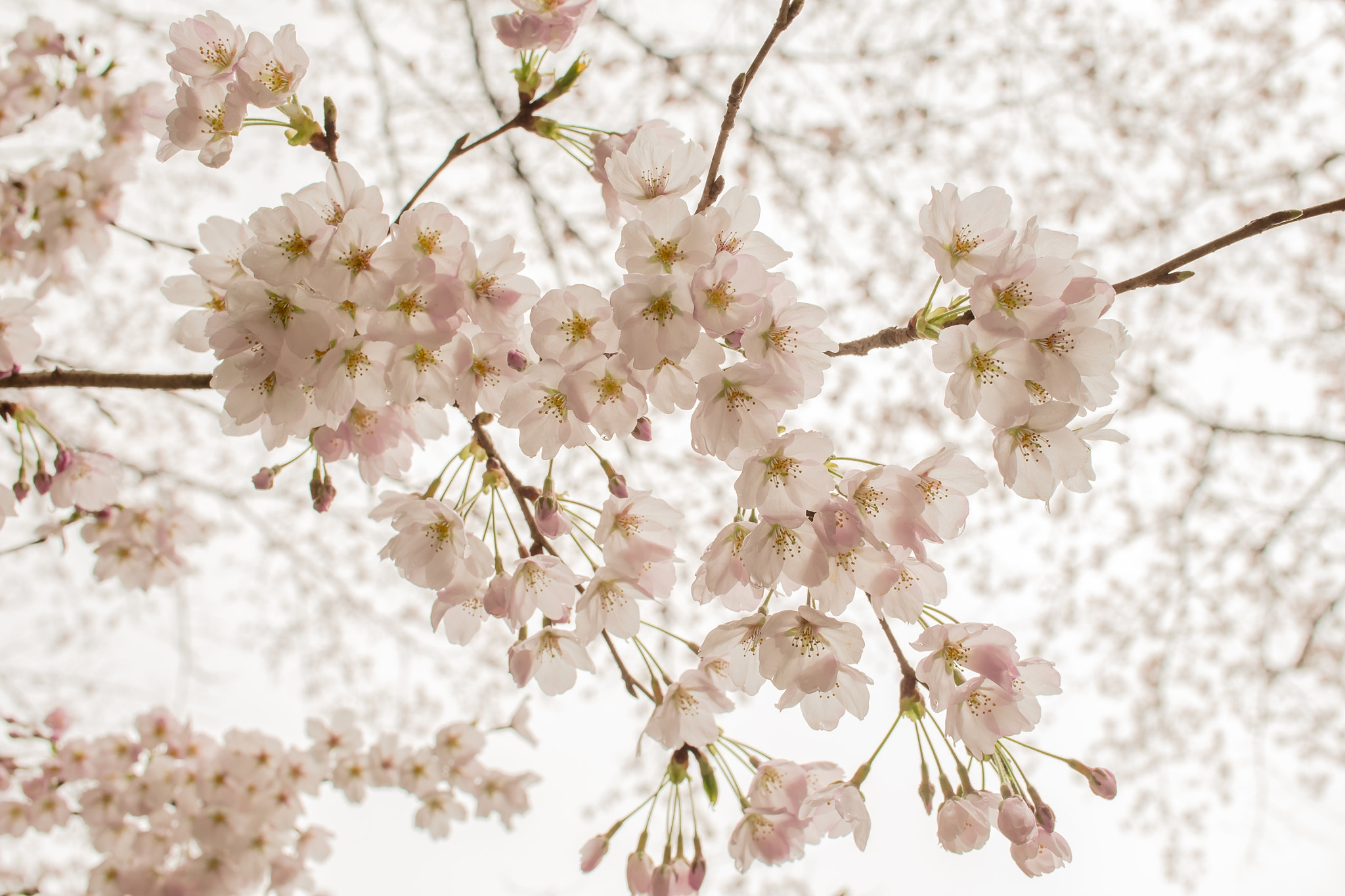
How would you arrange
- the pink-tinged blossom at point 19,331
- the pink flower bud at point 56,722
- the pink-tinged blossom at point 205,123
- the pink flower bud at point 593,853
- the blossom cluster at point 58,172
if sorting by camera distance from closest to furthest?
the pink-tinged blossom at point 205,123, the pink flower bud at point 593,853, the pink-tinged blossom at point 19,331, the blossom cluster at point 58,172, the pink flower bud at point 56,722

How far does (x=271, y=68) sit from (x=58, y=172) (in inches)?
78.1

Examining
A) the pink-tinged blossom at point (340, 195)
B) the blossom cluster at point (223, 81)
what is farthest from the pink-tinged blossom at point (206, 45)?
the pink-tinged blossom at point (340, 195)

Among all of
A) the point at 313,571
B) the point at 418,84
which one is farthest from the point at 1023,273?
the point at 313,571

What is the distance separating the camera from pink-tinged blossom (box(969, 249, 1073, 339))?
3.43 feet

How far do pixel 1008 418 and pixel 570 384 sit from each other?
709 mm

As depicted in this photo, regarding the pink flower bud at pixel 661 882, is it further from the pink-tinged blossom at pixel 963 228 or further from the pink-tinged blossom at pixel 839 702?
the pink-tinged blossom at pixel 963 228

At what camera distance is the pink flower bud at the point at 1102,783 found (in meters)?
1.36

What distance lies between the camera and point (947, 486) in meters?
1.29

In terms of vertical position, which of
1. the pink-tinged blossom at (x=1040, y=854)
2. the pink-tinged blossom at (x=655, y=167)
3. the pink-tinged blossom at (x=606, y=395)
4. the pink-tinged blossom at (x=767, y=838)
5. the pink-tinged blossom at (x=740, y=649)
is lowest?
the pink-tinged blossom at (x=1040, y=854)

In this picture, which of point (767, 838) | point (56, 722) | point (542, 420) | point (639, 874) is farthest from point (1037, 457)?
point (56, 722)

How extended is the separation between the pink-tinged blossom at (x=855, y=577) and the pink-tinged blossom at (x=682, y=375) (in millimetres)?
363

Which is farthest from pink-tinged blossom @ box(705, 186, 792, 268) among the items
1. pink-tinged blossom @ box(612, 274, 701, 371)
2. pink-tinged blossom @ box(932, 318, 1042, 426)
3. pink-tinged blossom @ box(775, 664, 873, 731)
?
pink-tinged blossom @ box(775, 664, 873, 731)

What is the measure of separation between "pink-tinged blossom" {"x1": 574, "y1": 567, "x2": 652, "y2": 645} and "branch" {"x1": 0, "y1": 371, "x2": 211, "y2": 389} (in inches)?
34.2

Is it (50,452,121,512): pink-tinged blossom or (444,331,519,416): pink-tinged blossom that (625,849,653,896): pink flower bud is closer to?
(444,331,519,416): pink-tinged blossom
